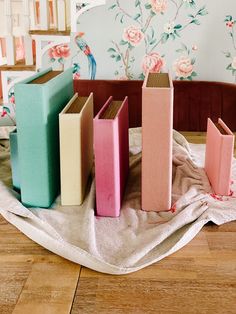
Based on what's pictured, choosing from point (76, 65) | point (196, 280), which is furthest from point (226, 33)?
point (196, 280)

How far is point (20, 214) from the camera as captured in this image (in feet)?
2.56

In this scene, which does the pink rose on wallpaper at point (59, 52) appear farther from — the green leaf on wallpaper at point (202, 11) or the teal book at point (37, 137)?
the teal book at point (37, 137)

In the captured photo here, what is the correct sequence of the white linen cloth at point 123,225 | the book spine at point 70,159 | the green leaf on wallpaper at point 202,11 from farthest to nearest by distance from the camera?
the green leaf on wallpaper at point 202,11
the book spine at point 70,159
the white linen cloth at point 123,225

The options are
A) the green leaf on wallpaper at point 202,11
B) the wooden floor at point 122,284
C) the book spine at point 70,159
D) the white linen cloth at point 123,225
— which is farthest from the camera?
the green leaf on wallpaper at point 202,11

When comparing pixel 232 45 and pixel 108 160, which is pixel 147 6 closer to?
pixel 232 45

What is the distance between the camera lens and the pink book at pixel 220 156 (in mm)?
839

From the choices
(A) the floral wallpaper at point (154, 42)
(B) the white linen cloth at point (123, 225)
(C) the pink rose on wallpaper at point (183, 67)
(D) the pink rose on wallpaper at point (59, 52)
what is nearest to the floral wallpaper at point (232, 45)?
(A) the floral wallpaper at point (154, 42)

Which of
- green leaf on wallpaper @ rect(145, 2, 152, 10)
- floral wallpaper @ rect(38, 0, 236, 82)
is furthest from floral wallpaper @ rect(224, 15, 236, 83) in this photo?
green leaf on wallpaper @ rect(145, 2, 152, 10)

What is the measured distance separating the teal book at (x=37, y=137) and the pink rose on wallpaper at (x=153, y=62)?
69 centimetres

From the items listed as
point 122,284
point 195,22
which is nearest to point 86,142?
point 122,284

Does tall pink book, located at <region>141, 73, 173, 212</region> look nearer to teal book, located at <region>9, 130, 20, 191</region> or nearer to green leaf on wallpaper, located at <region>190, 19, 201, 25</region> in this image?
teal book, located at <region>9, 130, 20, 191</region>

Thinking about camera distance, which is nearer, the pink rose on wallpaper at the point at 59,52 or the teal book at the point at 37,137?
the teal book at the point at 37,137

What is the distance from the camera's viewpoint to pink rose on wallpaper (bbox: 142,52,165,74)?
1477 mm

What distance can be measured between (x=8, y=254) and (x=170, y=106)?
→ 0.37m
